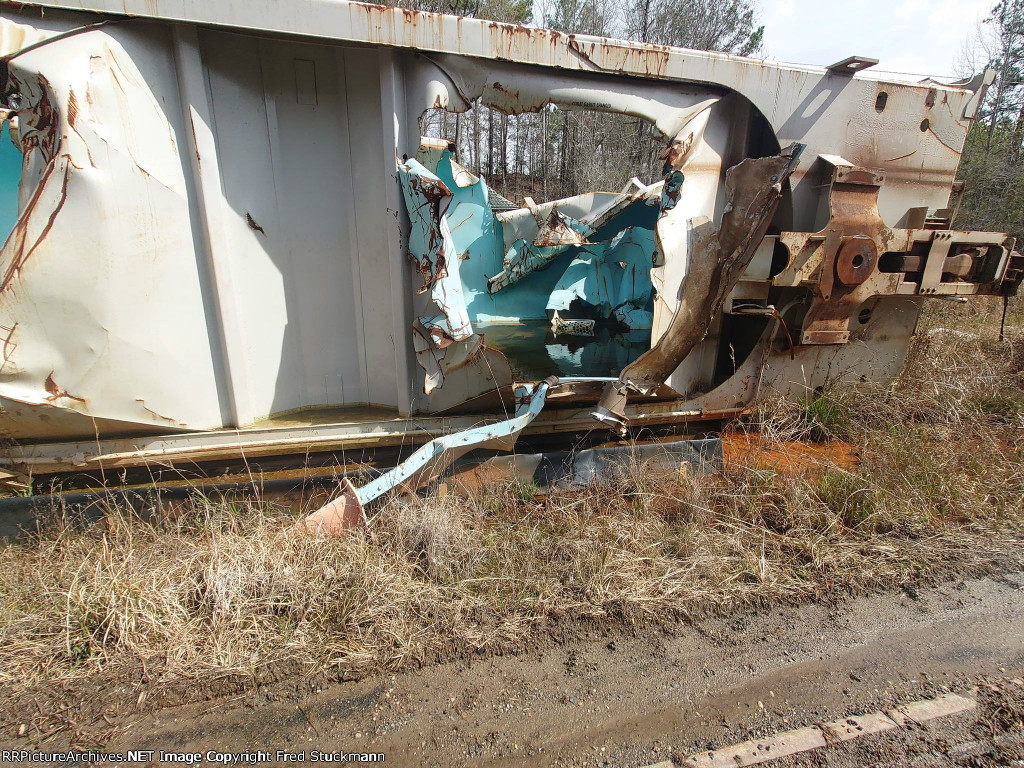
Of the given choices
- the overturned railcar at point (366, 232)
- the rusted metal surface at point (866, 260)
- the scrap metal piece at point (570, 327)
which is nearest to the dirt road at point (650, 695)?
the overturned railcar at point (366, 232)

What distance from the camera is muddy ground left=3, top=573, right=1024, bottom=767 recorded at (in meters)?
1.55

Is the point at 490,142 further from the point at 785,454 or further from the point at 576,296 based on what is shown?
the point at 785,454

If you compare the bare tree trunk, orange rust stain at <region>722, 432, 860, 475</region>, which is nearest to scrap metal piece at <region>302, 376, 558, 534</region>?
orange rust stain at <region>722, 432, 860, 475</region>

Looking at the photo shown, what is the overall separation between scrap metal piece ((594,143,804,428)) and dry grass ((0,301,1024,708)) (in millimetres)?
→ 489

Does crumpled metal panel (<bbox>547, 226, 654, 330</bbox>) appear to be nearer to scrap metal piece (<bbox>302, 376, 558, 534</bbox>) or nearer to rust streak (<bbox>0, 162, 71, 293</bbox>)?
scrap metal piece (<bbox>302, 376, 558, 534</bbox>)

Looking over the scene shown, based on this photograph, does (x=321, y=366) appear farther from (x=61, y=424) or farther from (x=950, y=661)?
(x=950, y=661)

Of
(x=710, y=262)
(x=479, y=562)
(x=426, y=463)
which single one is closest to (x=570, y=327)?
(x=710, y=262)

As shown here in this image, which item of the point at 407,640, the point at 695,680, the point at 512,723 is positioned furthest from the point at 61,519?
the point at 695,680

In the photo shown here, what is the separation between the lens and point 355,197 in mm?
2713

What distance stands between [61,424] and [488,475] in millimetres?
1958

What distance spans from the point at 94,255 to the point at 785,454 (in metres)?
3.54

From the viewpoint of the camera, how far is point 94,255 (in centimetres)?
214

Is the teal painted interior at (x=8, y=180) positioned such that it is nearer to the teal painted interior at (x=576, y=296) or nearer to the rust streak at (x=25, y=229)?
the rust streak at (x=25, y=229)

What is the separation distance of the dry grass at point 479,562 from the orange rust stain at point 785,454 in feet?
0.27
